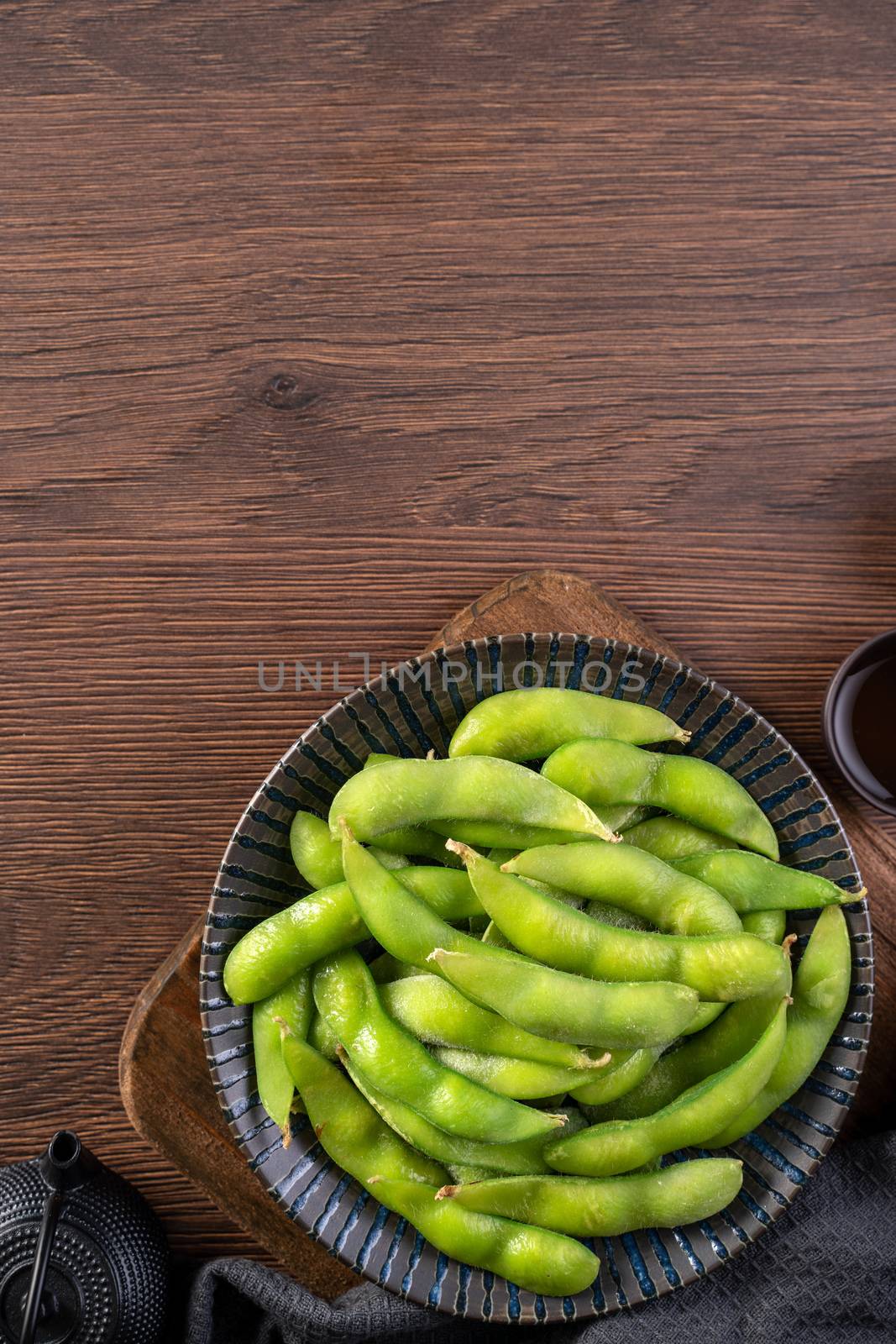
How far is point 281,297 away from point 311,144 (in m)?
0.26

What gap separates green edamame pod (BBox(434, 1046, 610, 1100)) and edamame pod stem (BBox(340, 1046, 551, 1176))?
0.23 feet

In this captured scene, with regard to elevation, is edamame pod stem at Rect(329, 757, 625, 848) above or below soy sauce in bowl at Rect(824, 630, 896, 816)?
above

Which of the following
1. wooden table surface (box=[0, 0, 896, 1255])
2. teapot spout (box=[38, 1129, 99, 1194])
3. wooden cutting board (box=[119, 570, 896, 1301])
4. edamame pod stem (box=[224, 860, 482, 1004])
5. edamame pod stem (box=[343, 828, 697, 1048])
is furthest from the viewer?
wooden table surface (box=[0, 0, 896, 1255])

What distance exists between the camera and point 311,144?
6.03ft

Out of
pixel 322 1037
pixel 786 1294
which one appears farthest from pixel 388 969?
pixel 786 1294

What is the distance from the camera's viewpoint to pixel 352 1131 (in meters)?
1.39

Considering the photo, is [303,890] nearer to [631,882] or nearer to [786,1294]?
[631,882]

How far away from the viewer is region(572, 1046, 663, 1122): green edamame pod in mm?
1344

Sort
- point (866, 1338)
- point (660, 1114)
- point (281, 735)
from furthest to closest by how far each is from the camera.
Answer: point (281, 735) → point (866, 1338) → point (660, 1114)

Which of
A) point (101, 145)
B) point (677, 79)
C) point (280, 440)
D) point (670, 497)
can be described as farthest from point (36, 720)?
point (677, 79)

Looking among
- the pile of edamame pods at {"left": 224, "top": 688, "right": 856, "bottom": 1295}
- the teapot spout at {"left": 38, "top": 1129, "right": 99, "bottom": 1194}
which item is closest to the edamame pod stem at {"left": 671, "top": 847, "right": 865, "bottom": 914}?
the pile of edamame pods at {"left": 224, "top": 688, "right": 856, "bottom": 1295}

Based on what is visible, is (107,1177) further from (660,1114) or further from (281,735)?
(660,1114)

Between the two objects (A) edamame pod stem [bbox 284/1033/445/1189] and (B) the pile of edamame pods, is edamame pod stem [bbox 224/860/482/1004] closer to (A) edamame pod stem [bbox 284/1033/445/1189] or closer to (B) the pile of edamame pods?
(B) the pile of edamame pods

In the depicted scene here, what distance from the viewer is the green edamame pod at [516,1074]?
1318 millimetres
